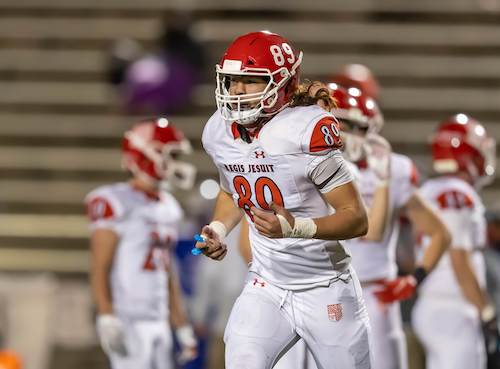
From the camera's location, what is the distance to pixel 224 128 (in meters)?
4.35

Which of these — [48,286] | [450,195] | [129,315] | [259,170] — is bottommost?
[48,286]

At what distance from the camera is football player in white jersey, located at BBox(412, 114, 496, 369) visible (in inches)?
240

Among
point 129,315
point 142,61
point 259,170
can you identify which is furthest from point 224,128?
point 142,61

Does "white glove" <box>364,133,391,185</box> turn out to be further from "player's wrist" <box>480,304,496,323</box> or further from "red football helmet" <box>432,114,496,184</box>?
"player's wrist" <box>480,304,496,323</box>

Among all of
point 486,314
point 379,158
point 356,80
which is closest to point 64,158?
point 356,80

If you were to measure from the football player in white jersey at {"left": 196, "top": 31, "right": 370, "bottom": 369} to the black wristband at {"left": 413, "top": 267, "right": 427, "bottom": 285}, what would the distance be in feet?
4.43

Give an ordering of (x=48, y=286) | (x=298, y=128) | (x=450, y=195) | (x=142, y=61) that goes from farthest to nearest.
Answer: (x=142, y=61), (x=48, y=286), (x=450, y=195), (x=298, y=128)

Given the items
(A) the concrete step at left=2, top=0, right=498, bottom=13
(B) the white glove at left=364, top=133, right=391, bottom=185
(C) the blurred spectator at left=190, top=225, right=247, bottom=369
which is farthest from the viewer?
(A) the concrete step at left=2, top=0, right=498, bottom=13

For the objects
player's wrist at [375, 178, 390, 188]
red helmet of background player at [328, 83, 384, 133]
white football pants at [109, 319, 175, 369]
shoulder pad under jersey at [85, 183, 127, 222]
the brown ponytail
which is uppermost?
the brown ponytail

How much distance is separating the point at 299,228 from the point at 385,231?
5.66 ft

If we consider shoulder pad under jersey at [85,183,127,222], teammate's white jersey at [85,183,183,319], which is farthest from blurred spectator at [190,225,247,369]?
shoulder pad under jersey at [85,183,127,222]

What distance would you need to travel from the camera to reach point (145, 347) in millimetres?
6121

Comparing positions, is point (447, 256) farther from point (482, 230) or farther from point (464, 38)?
point (464, 38)

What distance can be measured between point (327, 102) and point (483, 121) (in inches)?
257
